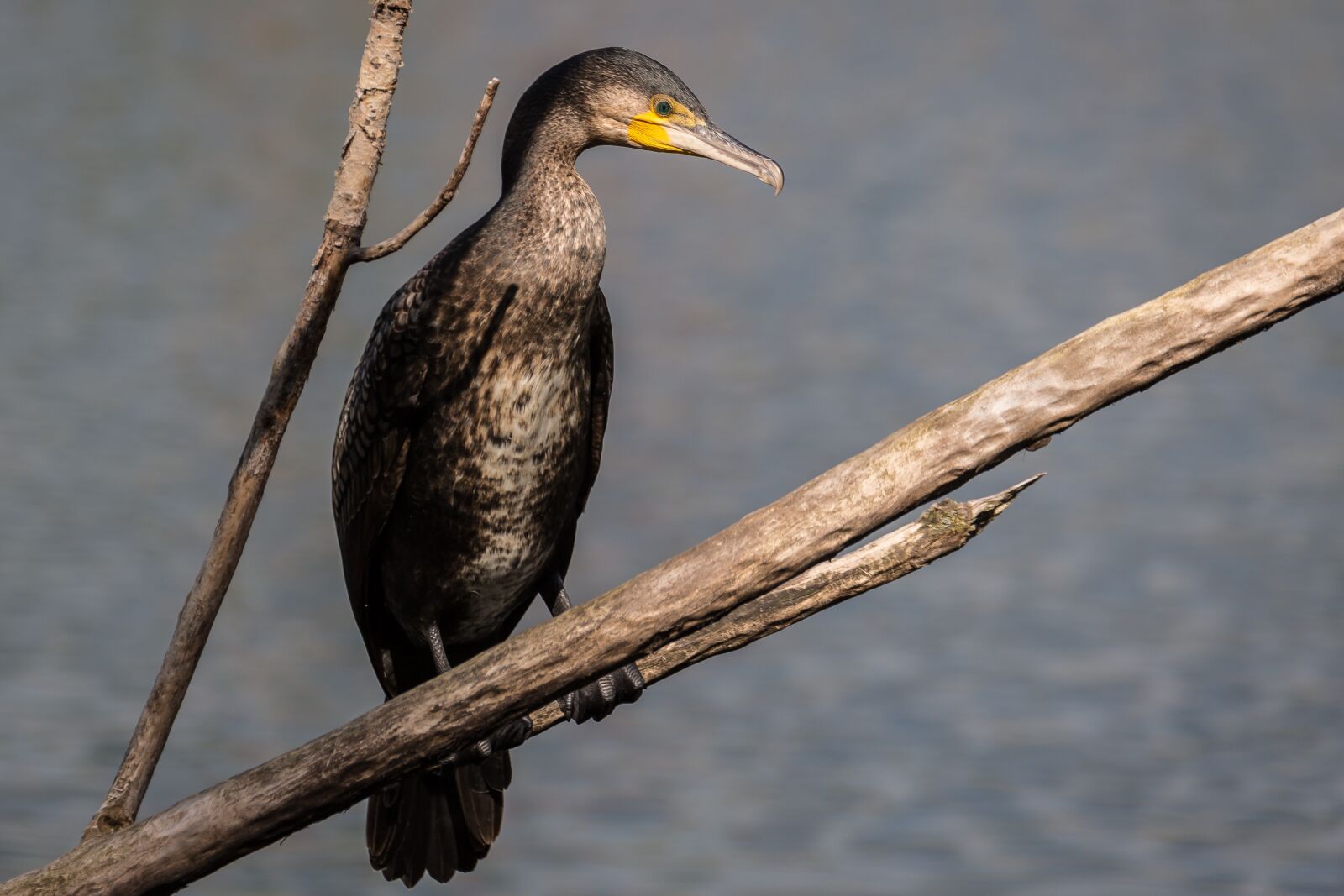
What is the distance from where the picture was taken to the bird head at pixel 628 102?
10.2ft

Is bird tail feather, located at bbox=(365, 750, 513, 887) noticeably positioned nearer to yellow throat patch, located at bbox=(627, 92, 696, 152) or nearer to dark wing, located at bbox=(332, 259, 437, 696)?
dark wing, located at bbox=(332, 259, 437, 696)

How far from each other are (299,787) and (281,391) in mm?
620

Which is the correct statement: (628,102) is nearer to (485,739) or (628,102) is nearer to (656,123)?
(656,123)

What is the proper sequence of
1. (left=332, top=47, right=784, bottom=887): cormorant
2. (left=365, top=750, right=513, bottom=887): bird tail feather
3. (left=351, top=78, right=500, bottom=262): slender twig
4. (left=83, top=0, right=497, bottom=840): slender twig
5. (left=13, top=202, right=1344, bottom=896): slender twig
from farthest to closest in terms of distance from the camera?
(left=365, top=750, right=513, bottom=887): bird tail feather, (left=332, top=47, right=784, bottom=887): cormorant, (left=83, top=0, right=497, bottom=840): slender twig, (left=351, top=78, right=500, bottom=262): slender twig, (left=13, top=202, right=1344, bottom=896): slender twig

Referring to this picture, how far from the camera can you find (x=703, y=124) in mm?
3162

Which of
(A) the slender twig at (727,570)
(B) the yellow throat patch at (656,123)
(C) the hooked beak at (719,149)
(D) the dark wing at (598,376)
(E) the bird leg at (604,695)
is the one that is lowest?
(A) the slender twig at (727,570)

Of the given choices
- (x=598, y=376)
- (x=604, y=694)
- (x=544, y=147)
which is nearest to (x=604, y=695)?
(x=604, y=694)

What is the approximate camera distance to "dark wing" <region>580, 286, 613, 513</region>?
319 centimetres

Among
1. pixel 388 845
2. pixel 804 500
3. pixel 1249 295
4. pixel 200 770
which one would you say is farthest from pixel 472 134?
pixel 200 770

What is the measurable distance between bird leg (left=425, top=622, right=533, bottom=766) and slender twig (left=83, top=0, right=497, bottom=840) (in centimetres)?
55

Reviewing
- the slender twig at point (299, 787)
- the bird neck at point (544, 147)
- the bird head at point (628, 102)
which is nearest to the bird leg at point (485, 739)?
the slender twig at point (299, 787)

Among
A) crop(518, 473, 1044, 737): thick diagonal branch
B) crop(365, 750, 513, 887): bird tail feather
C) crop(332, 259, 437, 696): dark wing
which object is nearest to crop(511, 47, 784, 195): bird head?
crop(332, 259, 437, 696): dark wing

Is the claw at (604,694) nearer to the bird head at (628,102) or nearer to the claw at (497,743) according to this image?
the claw at (497,743)

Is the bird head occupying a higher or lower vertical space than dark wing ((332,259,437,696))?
higher
